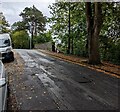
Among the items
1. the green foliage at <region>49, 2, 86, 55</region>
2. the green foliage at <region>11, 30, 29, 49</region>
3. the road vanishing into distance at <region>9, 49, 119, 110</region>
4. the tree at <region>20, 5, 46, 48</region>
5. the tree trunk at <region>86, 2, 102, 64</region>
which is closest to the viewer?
the road vanishing into distance at <region>9, 49, 119, 110</region>

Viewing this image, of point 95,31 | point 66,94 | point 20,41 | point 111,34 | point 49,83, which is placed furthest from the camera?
point 20,41

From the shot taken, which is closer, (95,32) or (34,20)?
(95,32)

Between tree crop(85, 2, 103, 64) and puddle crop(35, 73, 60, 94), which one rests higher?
tree crop(85, 2, 103, 64)

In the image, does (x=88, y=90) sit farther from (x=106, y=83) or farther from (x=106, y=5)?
(x=106, y=5)

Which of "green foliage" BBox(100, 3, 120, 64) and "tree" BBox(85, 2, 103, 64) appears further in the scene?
"green foliage" BBox(100, 3, 120, 64)

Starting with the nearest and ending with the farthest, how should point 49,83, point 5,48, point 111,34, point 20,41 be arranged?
point 49,83 < point 5,48 < point 111,34 < point 20,41

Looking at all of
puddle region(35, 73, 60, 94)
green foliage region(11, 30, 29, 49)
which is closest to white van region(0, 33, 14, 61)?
puddle region(35, 73, 60, 94)

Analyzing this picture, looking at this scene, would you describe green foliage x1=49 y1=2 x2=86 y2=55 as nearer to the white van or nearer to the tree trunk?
the tree trunk

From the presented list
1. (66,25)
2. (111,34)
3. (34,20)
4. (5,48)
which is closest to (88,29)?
(5,48)

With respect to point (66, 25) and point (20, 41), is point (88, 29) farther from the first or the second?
point (20, 41)

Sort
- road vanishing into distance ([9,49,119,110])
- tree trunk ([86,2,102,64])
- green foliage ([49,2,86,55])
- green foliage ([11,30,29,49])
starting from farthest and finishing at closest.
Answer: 1. green foliage ([11,30,29,49])
2. green foliage ([49,2,86,55])
3. tree trunk ([86,2,102,64])
4. road vanishing into distance ([9,49,119,110])

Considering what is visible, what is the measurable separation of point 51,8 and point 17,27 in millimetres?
56033

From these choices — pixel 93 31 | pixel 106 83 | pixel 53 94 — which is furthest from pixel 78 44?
pixel 53 94

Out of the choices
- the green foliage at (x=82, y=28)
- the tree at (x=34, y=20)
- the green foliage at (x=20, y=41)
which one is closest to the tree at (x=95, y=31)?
the green foliage at (x=82, y=28)
